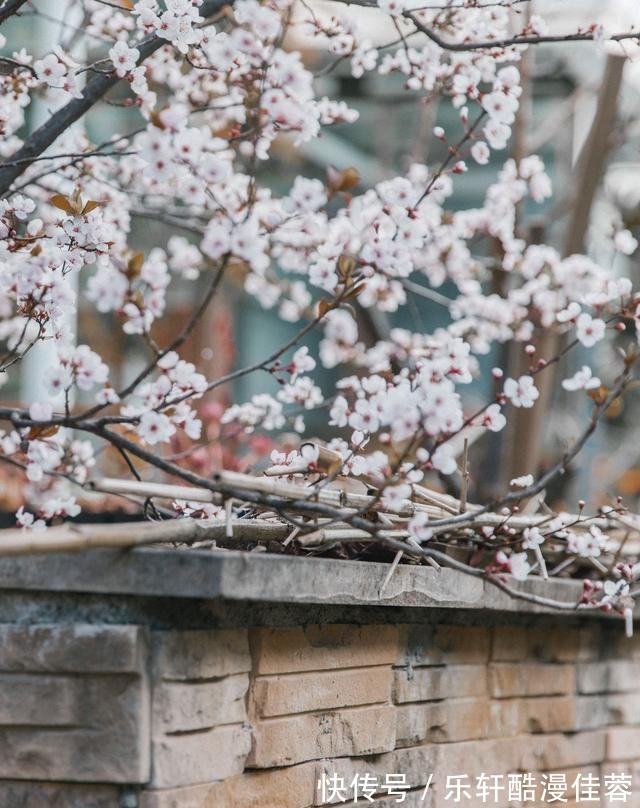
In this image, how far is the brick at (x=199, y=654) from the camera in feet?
6.82

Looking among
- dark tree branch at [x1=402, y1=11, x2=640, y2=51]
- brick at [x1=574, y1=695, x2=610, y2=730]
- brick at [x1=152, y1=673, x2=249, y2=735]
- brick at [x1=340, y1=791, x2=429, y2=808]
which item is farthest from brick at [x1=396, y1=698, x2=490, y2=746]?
dark tree branch at [x1=402, y1=11, x2=640, y2=51]

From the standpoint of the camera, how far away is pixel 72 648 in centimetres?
206

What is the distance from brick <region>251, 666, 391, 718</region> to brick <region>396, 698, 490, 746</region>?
0.39ft

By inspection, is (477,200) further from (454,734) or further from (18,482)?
(454,734)

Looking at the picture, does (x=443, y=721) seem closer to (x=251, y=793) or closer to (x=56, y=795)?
(x=251, y=793)

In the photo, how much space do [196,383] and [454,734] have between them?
3.57 ft

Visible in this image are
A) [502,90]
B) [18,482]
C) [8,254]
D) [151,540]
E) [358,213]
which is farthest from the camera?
[18,482]

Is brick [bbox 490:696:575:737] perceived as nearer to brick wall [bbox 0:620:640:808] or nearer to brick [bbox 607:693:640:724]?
brick wall [bbox 0:620:640:808]

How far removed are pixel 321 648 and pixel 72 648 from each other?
25.0 inches

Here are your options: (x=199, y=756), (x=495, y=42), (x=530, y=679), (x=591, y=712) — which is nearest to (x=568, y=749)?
(x=591, y=712)

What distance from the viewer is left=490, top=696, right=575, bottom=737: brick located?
3277mm

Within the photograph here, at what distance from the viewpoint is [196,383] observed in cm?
259

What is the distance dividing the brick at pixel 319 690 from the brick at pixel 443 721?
0.12m

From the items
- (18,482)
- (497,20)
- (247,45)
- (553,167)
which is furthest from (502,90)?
(553,167)
